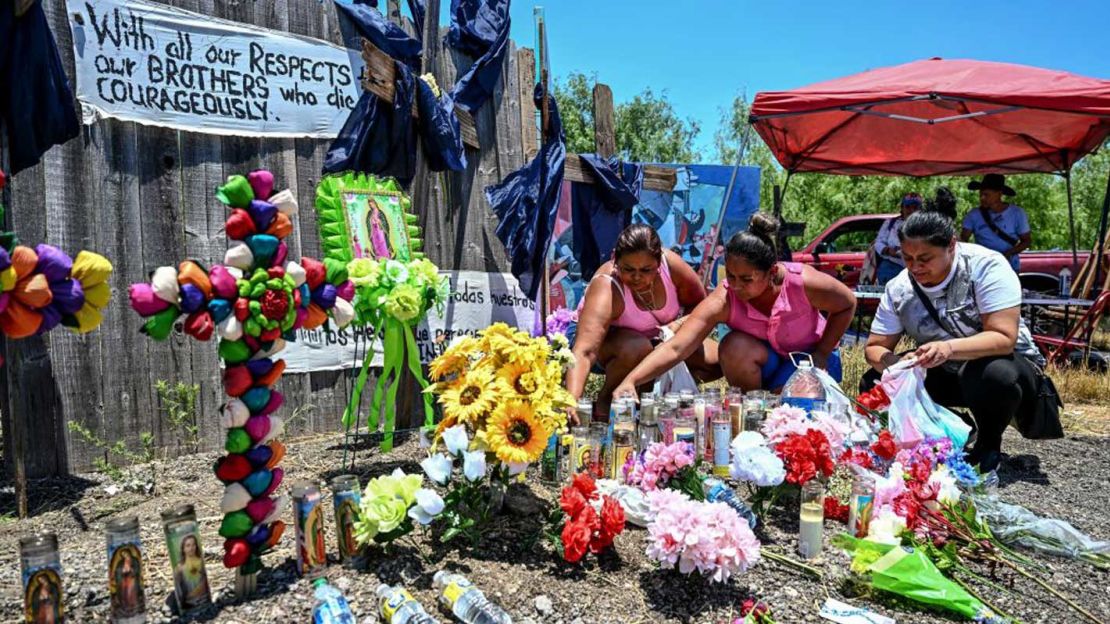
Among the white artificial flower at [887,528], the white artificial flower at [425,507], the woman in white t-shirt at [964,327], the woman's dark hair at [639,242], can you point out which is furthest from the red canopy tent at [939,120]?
the white artificial flower at [425,507]

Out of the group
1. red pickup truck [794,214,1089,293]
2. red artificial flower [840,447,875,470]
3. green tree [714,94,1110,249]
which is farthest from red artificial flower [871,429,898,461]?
green tree [714,94,1110,249]

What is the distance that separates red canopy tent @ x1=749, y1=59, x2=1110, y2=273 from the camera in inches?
222

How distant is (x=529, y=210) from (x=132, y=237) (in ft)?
7.57

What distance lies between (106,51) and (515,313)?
2.82 m

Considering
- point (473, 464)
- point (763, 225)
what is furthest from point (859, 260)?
point (473, 464)

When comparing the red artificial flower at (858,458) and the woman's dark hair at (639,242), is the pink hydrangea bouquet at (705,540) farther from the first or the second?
the woman's dark hair at (639,242)

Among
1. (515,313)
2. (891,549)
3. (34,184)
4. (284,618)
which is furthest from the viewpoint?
(515,313)

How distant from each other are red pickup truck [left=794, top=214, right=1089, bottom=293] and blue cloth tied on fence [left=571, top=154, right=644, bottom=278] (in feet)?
18.7

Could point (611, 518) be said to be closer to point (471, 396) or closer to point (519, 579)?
point (519, 579)

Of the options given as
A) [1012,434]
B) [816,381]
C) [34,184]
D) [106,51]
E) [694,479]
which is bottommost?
[1012,434]

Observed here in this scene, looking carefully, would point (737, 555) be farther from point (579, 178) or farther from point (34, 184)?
point (579, 178)

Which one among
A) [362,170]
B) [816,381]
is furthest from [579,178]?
[816,381]

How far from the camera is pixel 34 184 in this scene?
330 centimetres

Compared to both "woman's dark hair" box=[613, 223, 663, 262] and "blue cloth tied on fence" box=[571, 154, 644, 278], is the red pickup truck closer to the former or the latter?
"blue cloth tied on fence" box=[571, 154, 644, 278]
